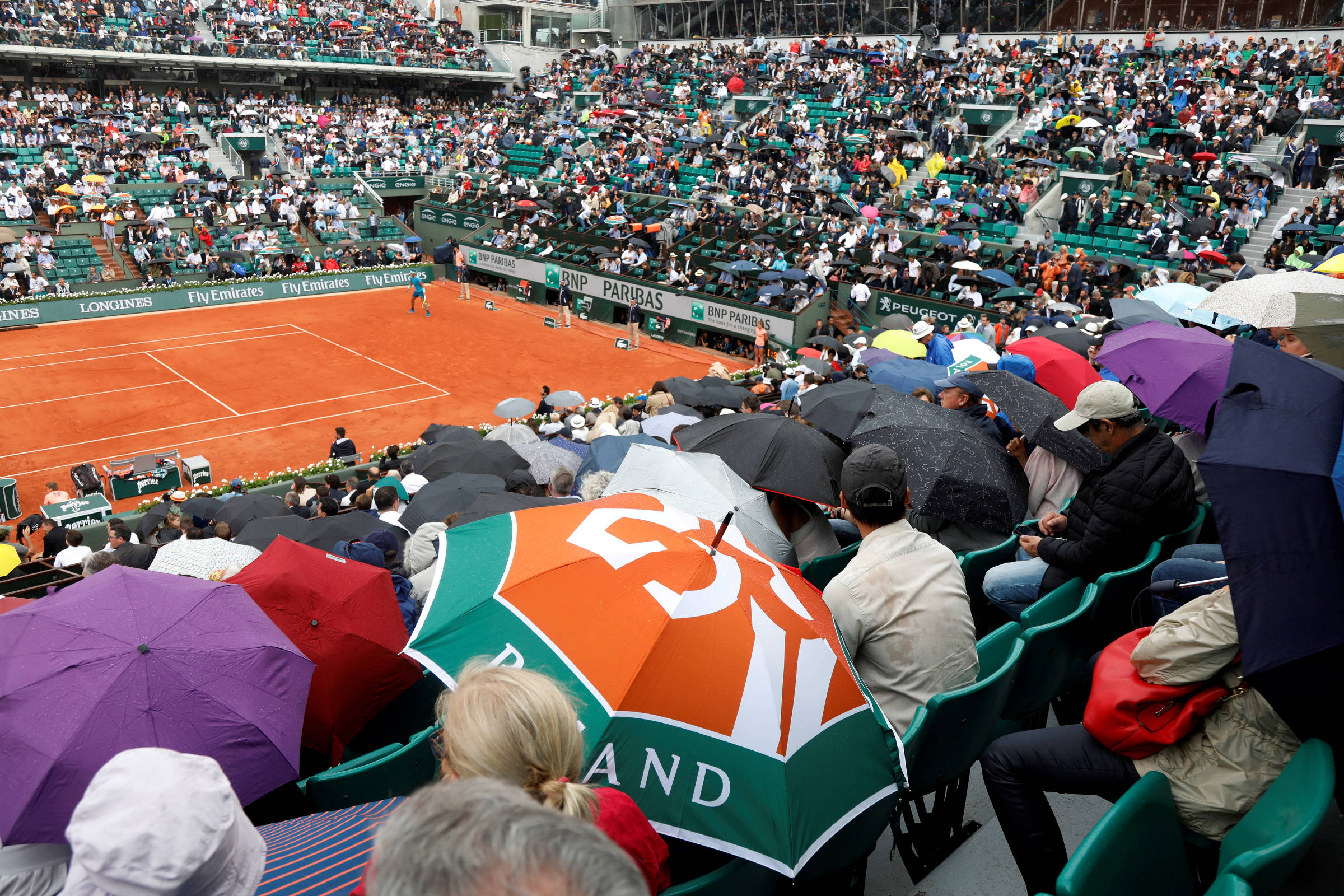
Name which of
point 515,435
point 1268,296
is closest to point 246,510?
point 515,435

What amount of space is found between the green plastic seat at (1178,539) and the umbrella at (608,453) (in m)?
5.47

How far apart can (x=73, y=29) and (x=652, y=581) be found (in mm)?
49882

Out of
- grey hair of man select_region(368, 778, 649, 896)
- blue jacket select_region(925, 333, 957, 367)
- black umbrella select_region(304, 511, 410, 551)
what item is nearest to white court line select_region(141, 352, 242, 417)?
black umbrella select_region(304, 511, 410, 551)

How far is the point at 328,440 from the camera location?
67.4 ft

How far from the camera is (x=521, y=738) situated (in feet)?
6.88

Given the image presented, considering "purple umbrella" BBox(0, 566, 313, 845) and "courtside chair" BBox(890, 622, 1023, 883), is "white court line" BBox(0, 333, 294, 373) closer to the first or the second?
"purple umbrella" BBox(0, 566, 313, 845)

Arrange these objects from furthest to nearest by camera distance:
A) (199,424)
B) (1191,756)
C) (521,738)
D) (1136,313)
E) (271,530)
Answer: (199,424), (1136,313), (271,530), (1191,756), (521,738)

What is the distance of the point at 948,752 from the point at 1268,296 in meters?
5.42

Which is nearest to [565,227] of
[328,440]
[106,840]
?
[328,440]

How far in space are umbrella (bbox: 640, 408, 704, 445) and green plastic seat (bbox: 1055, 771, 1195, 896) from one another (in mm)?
9091

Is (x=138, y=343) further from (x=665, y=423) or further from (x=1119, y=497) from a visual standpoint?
(x=1119, y=497)

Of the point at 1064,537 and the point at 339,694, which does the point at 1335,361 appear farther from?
the point at 339,694

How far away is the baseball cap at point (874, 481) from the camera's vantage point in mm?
3891

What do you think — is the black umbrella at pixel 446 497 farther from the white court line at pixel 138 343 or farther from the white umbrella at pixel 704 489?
the white court line at pixel 138 343
